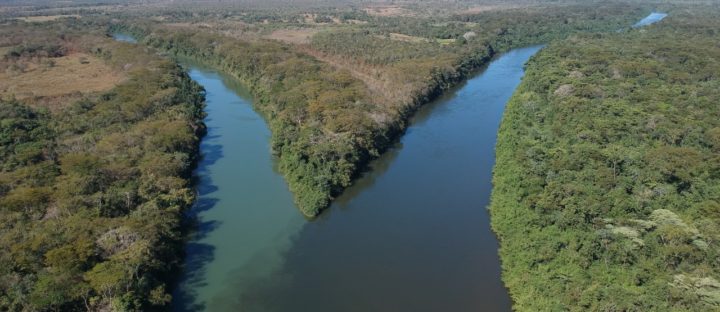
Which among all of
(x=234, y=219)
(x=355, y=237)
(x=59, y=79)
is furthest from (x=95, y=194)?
(x=59, y=79)

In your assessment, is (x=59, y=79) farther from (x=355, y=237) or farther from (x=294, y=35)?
(x=355, y=237)

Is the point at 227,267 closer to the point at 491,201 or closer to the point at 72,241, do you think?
the point at 72,241

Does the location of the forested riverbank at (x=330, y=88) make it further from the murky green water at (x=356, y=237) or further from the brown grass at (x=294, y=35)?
the brown grass at (x=294, y=35)

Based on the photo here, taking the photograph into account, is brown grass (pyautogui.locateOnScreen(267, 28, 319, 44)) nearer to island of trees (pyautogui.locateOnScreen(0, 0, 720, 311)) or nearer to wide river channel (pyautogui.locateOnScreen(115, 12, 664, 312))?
island of trees (pyautogui.locateOnScreen(0, 0, 720, 311))

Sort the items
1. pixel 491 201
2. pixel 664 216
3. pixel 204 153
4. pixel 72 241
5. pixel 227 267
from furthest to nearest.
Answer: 1. pixel 204 153
2. pixel 491 201
3. pixel 227 267
4. pixel 664 216
5. pixel 72 241

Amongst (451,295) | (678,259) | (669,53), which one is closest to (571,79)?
(669,53)

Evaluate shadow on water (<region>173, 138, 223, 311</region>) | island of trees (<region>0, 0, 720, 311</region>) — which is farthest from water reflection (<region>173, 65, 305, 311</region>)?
island of trees (<region>0, 0, 720, 311</region>)

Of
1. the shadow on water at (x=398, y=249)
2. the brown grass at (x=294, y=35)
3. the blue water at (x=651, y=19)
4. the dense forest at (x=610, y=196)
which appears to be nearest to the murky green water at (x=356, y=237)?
the shadow on water at (x=398, y=249)
